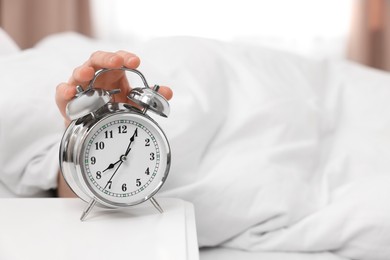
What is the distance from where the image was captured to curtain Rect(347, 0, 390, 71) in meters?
3.61

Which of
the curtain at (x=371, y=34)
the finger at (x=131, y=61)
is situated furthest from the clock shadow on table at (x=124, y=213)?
the curtain at (x=371, y=34)

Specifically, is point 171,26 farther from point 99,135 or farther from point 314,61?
point 99,135

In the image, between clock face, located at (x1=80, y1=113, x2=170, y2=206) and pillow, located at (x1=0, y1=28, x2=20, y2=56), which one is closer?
clock face, located at (x1=80, y1=113, x2=170, y2=206)

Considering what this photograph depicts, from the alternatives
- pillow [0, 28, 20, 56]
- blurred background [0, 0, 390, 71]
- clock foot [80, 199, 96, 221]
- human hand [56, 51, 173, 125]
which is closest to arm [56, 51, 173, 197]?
human hand [56, 51, 173, 125]

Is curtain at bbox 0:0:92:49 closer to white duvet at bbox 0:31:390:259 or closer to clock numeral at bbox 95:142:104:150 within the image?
white duvet at bbox 0:31:390:259

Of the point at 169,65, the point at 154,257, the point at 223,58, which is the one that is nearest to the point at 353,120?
the point at 223,58

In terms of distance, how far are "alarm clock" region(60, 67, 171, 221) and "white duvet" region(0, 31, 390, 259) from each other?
0.21m

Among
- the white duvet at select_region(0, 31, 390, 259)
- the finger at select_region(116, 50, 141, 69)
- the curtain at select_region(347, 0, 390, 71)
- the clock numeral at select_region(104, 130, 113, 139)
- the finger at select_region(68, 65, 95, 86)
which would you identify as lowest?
the curtain at select_region(347, 0, 390, 71)

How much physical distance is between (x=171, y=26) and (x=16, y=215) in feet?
8.99

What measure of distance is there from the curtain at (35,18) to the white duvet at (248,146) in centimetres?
196

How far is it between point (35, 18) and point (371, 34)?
1986mm

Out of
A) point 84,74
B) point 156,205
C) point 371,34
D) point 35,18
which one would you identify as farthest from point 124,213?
point 371,34

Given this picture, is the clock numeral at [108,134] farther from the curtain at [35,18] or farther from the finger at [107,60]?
the curtain at [35,18]

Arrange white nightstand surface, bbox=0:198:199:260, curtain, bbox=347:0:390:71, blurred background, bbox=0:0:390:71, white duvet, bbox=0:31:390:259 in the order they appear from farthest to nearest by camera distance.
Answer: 1. curtain, bbox=347:0:390:71
2. blurred background, bbox=0:0:390:71
3. white duvet, bbox=0:31:390:259
4. white nightstand surface, bbox=0:198:199:260
